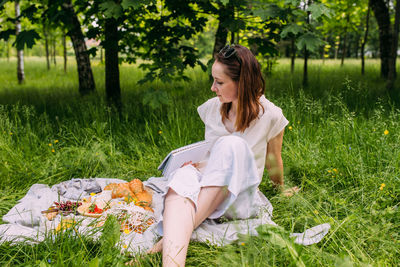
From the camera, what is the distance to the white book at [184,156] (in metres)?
2.47

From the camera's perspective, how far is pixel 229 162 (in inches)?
80.4

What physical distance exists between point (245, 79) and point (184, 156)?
72 cm

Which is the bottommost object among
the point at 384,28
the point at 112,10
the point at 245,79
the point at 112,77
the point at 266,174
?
the point at 266,174

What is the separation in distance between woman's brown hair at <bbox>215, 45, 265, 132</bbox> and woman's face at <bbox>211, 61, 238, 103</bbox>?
27 mm

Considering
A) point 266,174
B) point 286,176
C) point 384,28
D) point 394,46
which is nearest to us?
point 286,176

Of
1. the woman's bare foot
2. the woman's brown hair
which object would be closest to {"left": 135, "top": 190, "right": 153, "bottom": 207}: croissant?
the woman's bare foot

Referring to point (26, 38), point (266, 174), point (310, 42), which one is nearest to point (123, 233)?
point (266, 174)

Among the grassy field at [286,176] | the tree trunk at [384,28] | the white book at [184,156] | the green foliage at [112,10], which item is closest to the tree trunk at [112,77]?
the grassy field at [286,176]

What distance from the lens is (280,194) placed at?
2.64 m

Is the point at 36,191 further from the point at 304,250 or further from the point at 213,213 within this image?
the point at 304,250

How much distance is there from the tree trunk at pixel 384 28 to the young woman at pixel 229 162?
6.53m

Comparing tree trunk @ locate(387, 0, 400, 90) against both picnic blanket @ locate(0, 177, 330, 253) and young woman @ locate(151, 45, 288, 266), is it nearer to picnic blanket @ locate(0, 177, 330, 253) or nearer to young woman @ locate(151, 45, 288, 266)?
young woman @ locate(151, 45, 288, 266)

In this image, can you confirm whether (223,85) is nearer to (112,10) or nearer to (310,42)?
(310,42)

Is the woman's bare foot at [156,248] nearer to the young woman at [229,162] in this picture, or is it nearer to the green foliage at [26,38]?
the young woman at [229,162]
